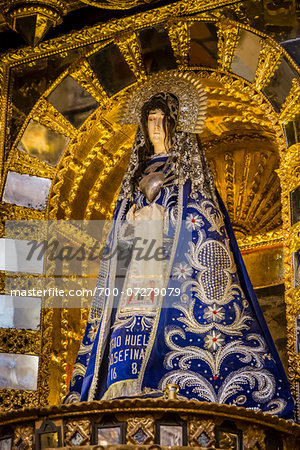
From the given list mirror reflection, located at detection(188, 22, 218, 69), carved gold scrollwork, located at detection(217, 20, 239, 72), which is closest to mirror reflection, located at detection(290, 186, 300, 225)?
carved gold scrollwork, located at detection(217, 20, 239, 72)

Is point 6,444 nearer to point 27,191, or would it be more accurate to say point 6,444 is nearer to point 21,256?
point 21,256

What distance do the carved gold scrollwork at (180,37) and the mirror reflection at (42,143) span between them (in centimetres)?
118

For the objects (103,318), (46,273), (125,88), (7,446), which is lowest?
(7,446)

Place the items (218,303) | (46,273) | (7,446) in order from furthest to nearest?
(46,273) < (218,303) < (7,446)

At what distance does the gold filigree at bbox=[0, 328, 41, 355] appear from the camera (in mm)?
8070

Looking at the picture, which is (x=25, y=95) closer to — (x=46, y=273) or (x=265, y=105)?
(x=46, y=273)

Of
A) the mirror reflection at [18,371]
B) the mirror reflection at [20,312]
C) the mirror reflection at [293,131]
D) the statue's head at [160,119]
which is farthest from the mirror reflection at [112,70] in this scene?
the mirror reflection at [18,371]

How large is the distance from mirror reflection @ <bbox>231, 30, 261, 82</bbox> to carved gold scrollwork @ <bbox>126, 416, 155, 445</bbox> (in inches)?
121

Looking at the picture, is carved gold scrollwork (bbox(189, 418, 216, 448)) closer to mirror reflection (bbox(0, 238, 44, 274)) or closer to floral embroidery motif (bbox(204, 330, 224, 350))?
floral embroidery motif (bbox(204, 330, 224, 350))

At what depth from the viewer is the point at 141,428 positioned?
609cm

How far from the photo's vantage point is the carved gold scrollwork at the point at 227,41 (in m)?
8.03

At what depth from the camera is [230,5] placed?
8.10 meters

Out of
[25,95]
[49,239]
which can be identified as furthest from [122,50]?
[49,239]

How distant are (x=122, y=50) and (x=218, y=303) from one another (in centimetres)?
257
